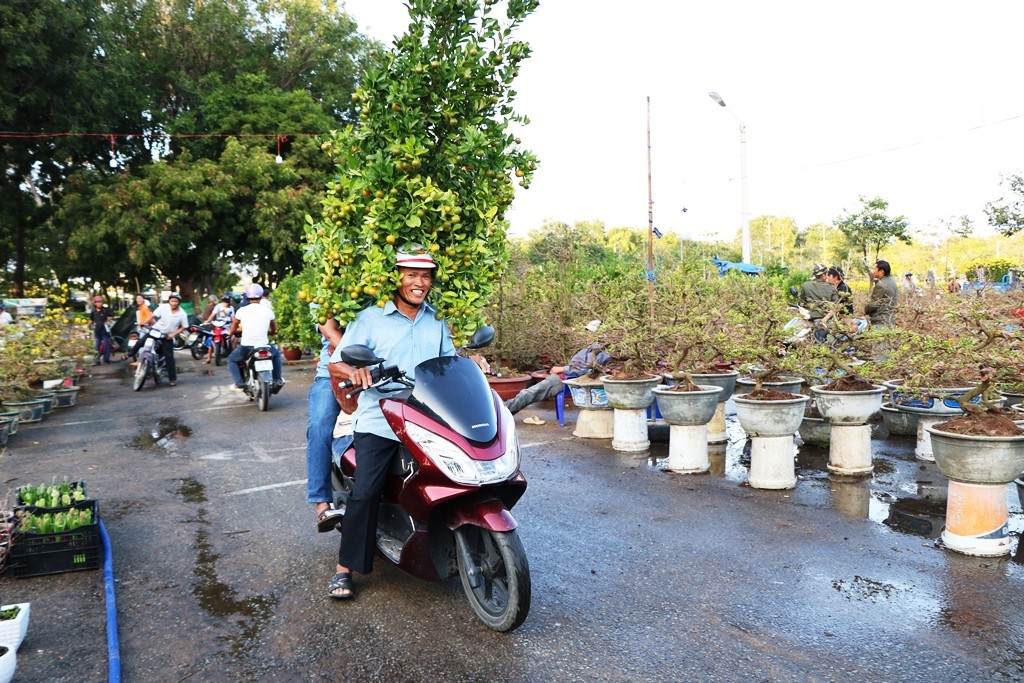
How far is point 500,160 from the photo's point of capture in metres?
4.69

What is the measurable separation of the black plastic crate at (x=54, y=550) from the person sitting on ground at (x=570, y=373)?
4.25 m

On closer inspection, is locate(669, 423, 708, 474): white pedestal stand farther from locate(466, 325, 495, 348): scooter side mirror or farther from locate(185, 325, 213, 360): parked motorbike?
locate(185, 325, 213, 360): parked motorbike

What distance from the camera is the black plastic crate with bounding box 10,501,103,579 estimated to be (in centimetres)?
435

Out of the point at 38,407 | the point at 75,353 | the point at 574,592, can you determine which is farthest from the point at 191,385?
the point at 574,592

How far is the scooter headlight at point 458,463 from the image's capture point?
3.37m

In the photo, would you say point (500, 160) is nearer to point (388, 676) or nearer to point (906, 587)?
point (388, 676)

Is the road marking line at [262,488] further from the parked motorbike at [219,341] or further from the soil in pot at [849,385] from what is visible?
the parked motorbike at [219,341]

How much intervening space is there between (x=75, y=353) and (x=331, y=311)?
1098 cm

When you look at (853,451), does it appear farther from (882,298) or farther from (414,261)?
(414,261)

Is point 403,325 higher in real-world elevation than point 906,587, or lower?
higher

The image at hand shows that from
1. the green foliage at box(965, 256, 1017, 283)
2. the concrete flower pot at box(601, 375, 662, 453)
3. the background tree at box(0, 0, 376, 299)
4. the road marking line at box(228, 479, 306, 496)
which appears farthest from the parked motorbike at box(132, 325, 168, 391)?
the green foliage at box(965, 256, 1017, 283)

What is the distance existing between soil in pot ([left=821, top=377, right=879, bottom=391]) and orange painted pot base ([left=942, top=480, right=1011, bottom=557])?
168cm

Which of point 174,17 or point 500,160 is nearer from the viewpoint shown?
point 500,160

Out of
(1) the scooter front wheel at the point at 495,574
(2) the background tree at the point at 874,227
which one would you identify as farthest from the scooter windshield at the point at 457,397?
(2) the background tree at the point at 874,227
